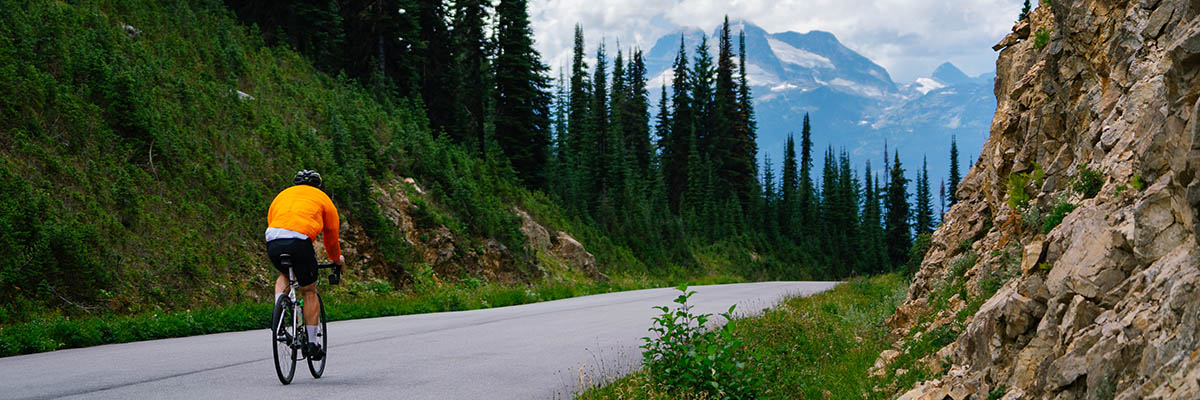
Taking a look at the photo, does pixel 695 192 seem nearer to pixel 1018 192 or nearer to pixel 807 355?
pixel 807 355

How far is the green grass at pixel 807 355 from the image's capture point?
683cm

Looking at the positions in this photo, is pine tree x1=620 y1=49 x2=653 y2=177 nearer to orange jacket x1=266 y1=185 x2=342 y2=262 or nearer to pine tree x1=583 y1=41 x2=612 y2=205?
pine tree x1=583 y1=41 x2=612 y2=205

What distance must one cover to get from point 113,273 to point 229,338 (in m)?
3.43

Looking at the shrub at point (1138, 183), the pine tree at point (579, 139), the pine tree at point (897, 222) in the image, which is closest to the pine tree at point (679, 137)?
the pine tree at point (579, 139)

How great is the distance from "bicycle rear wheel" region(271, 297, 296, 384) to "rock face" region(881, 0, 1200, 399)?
5.45m

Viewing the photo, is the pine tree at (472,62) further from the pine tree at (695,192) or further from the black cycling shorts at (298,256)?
the black cycling shorts at (298,256)

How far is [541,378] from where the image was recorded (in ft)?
25.5

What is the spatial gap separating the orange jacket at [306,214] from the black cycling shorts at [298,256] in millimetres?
123

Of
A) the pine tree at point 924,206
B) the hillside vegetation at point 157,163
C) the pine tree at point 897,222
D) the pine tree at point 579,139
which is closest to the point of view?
the hillside vegetation at point 157,163

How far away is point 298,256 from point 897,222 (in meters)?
96.9

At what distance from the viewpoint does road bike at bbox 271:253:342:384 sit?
22.8ft

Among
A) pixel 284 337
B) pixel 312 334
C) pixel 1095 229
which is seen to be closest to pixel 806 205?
pixel 312 334

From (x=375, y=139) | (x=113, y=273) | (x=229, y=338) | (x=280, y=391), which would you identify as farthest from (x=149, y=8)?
(x=280, y=391)

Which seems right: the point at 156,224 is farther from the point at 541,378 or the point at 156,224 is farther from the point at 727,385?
the point at 727,385
